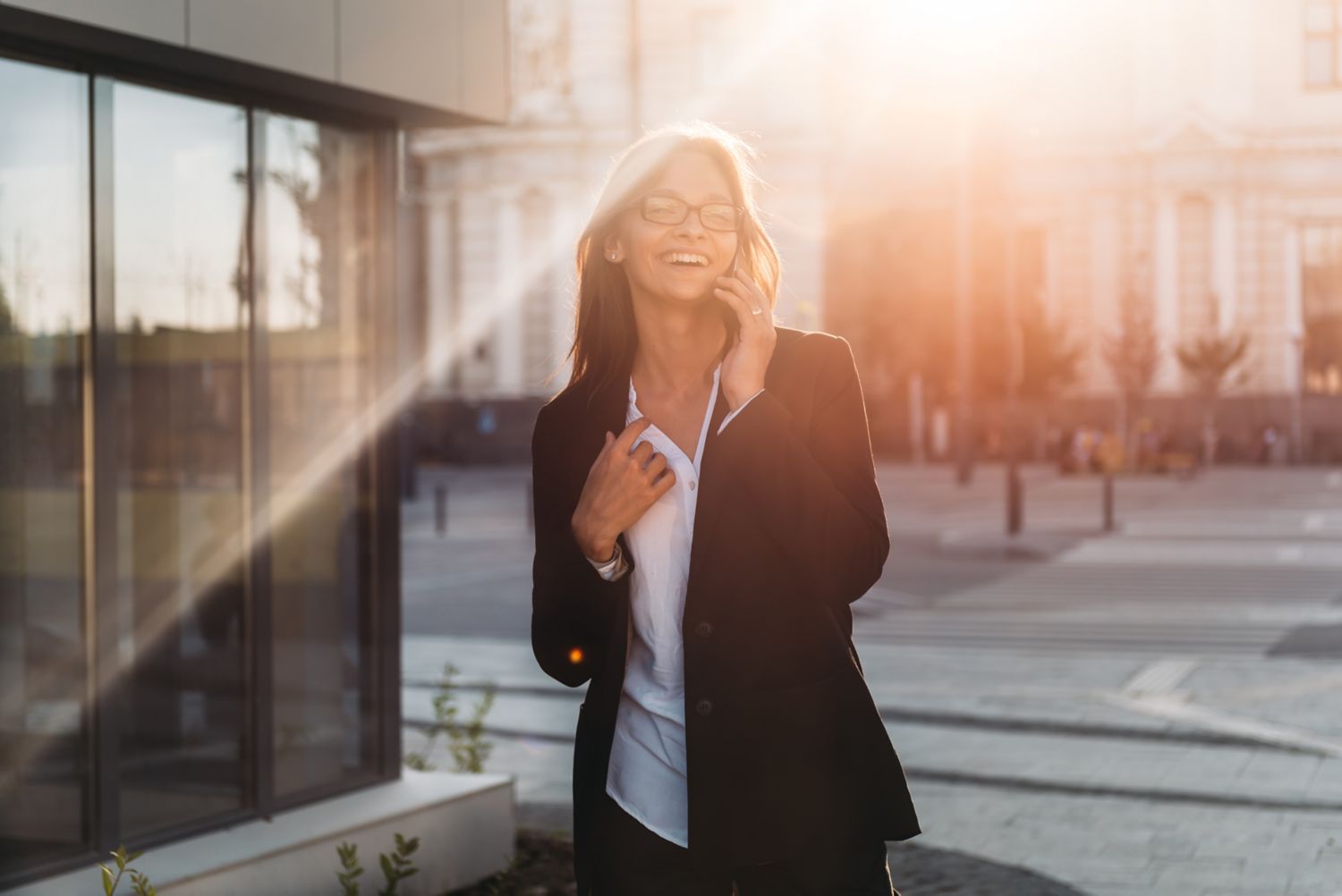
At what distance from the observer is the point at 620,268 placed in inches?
110

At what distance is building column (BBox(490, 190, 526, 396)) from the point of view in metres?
59.3

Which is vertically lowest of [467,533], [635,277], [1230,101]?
[467,533]

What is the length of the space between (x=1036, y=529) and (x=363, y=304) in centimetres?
2115

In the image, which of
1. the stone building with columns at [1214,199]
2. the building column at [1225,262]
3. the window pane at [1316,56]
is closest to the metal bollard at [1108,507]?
the stone building with columns at [1214,199]

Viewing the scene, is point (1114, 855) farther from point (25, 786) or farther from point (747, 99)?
point (747, 99)

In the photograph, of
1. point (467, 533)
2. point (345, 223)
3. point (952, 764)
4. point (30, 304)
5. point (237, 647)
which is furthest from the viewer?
point (467, 533)

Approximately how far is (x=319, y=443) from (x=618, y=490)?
10.4 ft

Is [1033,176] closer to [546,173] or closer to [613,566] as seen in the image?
[546,173]

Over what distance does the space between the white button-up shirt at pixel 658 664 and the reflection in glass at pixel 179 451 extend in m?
2.55

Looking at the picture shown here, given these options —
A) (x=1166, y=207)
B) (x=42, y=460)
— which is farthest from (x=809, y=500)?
(x=1166, y=207)

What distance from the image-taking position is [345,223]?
558 centimetres

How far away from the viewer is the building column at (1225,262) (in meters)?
55.4

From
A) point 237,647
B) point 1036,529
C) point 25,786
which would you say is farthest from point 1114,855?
point 1036,529

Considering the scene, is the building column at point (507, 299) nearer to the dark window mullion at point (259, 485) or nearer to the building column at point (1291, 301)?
the building column at point (1291, 301)
